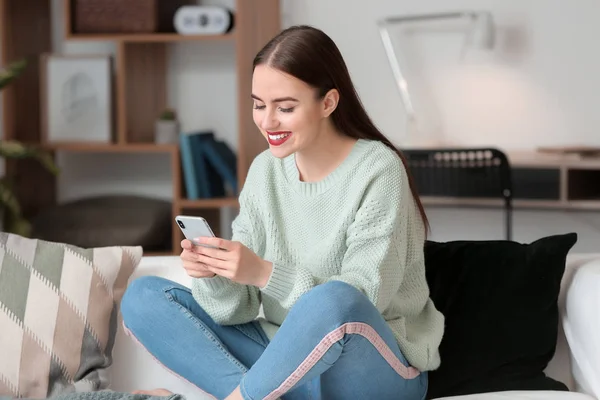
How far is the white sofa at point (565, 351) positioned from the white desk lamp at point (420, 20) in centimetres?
192

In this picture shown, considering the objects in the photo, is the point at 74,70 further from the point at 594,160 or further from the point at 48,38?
the point at 594,160

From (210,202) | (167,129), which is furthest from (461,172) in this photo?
(167,129)

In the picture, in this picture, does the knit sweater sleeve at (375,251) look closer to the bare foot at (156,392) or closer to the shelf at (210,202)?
the bare foot at (156,392)

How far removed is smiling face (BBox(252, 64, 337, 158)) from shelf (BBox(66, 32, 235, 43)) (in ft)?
6.95

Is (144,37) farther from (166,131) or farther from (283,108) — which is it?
(283,108)

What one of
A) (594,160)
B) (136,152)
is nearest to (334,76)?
(594,160)

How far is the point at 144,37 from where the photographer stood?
387 centimetres

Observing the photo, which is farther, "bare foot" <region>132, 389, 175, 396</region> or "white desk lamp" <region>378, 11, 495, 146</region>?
"white desk lamp" <region>378, 11, 495, 146</region>

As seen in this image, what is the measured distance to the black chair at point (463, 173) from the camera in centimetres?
326

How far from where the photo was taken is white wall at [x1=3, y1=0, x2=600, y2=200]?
379 cm

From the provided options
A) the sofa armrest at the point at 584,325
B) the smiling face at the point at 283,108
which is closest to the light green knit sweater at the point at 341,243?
the smiling face at the point at 283,108

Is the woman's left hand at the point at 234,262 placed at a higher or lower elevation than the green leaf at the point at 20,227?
higher

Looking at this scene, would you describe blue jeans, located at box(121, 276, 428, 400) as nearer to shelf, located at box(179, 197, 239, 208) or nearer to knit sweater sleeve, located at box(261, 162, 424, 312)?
knit sweater sleeve, located at box(261, 162, 424, 312)

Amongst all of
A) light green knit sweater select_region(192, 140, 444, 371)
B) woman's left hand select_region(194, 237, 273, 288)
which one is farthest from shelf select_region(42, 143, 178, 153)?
woman's left hand select_region(194, 237, 273, 288)
